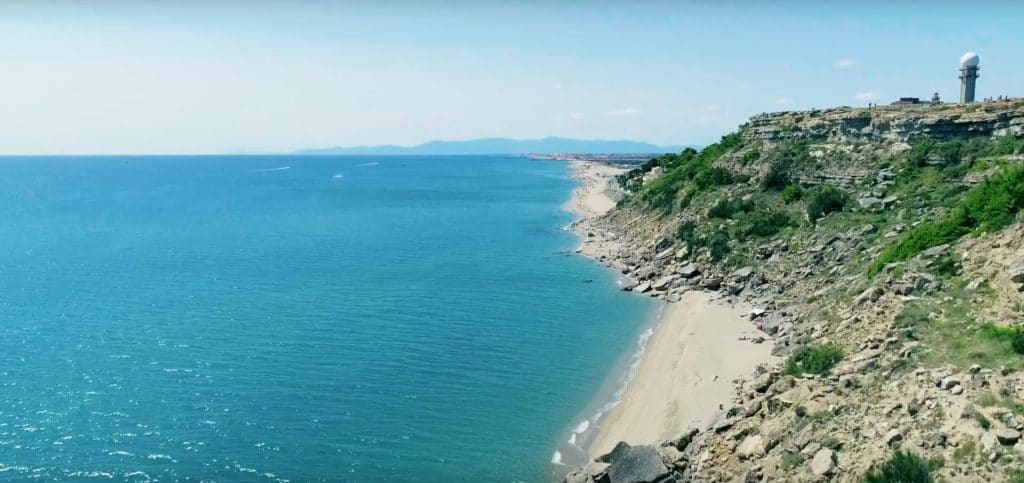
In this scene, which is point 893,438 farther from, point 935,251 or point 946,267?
point 935,251

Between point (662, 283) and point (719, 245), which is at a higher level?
point (719, 245)

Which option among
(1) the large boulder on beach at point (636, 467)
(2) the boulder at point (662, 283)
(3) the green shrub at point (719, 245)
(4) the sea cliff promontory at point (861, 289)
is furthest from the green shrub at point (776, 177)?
Result: (1) the large boulder on beach at point (636, 467)

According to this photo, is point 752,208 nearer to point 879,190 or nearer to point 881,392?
point 879,190

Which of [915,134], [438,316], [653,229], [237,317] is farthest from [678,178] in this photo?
[237,317]

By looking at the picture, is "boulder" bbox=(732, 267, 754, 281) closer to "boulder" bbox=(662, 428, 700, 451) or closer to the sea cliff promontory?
the sea cliff promontory

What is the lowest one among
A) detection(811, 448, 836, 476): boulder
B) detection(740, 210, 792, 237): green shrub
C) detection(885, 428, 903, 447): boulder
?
detection(811, 448, 836, 476): boulder

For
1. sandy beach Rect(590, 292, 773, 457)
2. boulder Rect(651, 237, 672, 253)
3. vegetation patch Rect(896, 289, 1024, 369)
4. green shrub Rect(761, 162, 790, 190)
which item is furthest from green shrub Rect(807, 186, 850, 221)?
vegetation patch Rect(896, 289, 1024, 369)

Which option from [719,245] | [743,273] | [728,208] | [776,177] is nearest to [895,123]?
[776,177]
